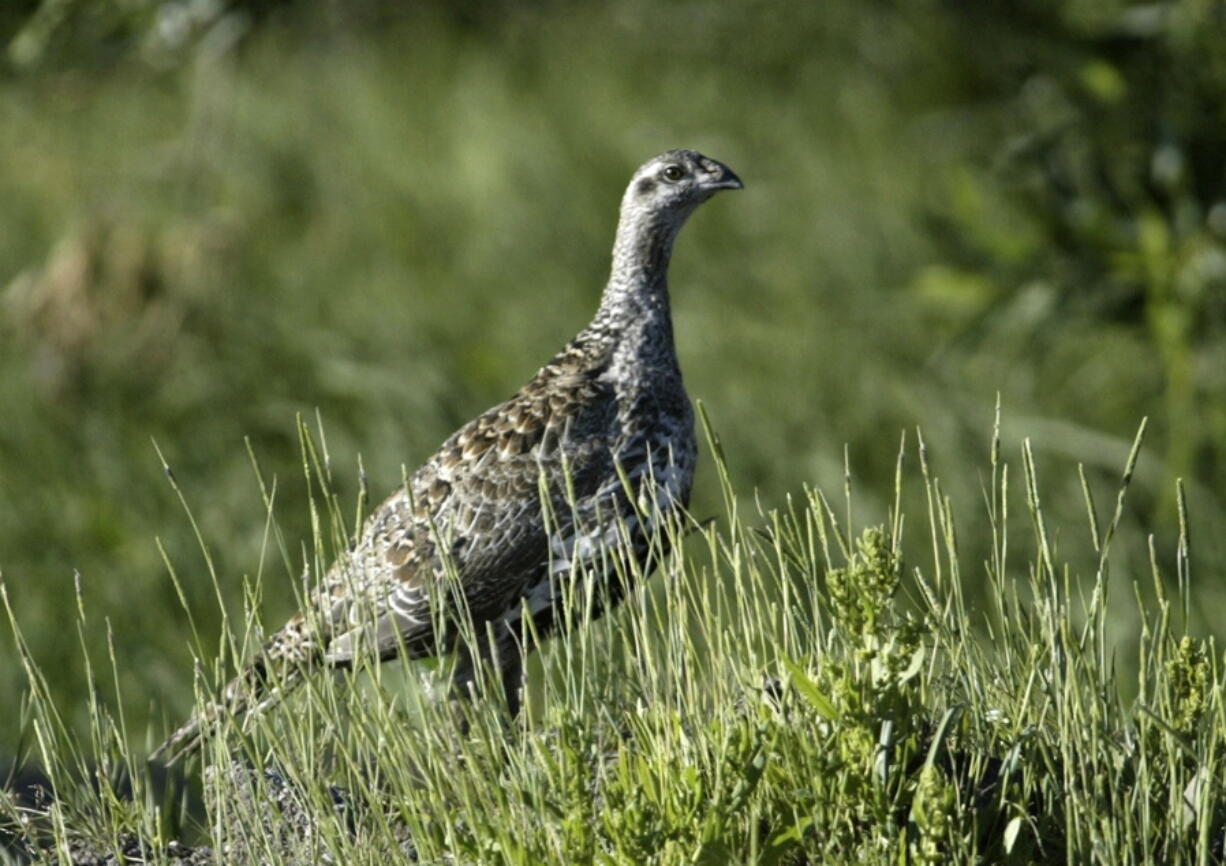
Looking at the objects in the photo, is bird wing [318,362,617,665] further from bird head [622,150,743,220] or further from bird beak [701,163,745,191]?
bird beak [701,163,745,191]

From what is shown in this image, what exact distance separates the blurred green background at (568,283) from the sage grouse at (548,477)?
262 cm

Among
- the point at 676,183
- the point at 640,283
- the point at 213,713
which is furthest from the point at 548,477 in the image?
the point at 213,713

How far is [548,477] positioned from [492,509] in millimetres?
158

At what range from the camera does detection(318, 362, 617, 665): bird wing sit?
4480mm

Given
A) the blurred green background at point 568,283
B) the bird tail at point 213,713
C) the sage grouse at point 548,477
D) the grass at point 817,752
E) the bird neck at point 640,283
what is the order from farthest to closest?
1. the blurred green background at point 568,283
2. the bird neck at point 640,283
3. the sage grouse at point 548,477
4. the bird tail at point 213,713
5. the grass at point 817,752

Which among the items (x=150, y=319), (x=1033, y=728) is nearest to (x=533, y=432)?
(x=1033, y=728)

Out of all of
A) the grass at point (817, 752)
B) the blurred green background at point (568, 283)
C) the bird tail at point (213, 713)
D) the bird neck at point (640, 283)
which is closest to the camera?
the grass at point (817, 752)

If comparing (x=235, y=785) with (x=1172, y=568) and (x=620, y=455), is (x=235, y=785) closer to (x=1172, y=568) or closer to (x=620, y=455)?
(x=620, y=455)

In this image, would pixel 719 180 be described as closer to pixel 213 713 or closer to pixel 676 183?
pixel 676 183

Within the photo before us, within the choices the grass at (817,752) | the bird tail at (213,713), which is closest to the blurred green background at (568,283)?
the bird tail at (213,713)

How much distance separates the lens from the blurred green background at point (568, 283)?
27.5 ft

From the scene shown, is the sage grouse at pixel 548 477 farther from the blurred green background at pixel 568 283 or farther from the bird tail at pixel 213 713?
the blurred green background at pixel 568 283

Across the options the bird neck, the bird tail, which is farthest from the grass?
the bird neck

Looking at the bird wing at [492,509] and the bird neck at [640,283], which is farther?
the bird neck at [640,283]
